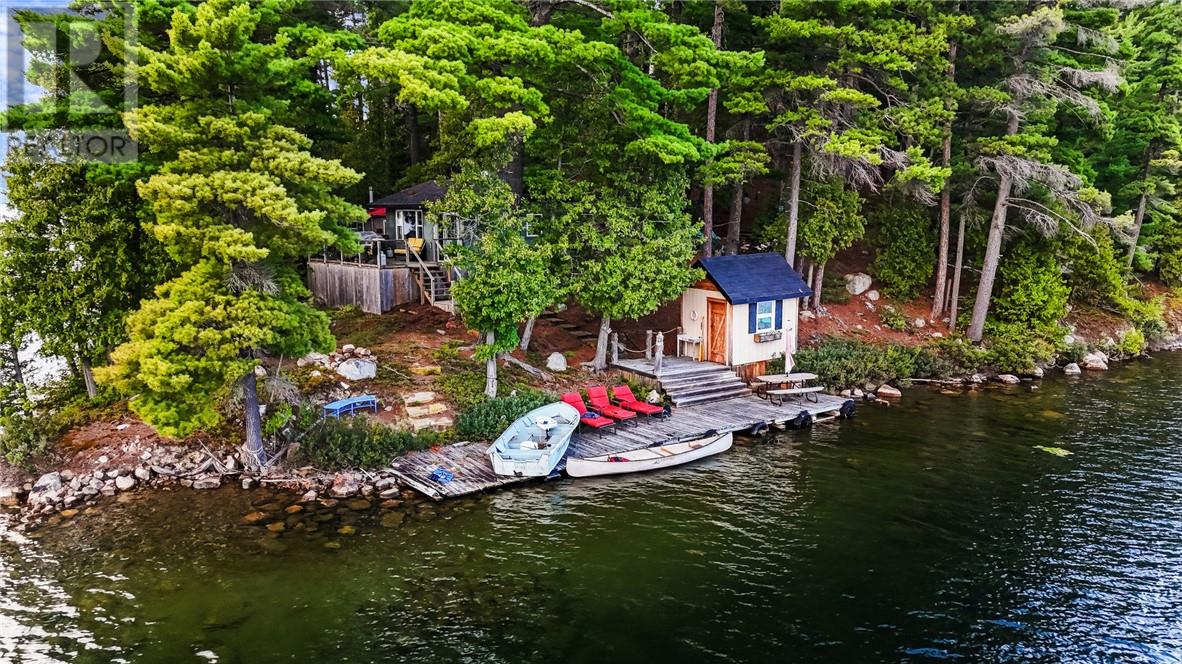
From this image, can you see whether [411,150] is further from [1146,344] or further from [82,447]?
[1146,344]

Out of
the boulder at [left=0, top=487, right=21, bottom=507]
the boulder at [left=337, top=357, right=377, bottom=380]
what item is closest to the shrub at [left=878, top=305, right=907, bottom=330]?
the boulder at [left=337, top=357, right=377, bottom=380]

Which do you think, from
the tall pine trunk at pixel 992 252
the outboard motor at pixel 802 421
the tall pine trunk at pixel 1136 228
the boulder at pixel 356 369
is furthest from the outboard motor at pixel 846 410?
the tall pine trunk at pixel 1136 228

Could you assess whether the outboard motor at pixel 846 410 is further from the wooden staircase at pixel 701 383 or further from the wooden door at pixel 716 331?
the wooden door at pixel 716 331

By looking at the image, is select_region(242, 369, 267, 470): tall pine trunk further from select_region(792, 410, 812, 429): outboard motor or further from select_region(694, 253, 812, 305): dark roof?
select_region(792, 410, 812, 429): outboard motor

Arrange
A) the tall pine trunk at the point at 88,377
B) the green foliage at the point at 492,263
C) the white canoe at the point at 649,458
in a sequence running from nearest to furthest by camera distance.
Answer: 1. the white canoe at the point at 649,458
2. the tall pine trunk at the point at 88,377
3. the green foliage at the point at 492,263

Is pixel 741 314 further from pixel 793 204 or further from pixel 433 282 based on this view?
pixel 433 282

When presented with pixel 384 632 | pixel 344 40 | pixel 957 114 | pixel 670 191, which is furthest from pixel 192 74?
pixel 957 114

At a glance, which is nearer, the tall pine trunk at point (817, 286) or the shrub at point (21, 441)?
the shrub at point (21, 441)

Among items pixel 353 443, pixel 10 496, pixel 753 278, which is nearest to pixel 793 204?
pixel 753 278
